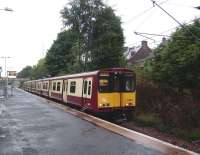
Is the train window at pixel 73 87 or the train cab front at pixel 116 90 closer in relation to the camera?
the train cab front at pixel 116 90

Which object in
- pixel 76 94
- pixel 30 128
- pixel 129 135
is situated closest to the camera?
pixel 129 135

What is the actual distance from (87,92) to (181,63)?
678 centimetres

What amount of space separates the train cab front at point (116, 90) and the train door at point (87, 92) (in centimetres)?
96

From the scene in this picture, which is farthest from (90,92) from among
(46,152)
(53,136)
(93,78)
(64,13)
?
(64,13)

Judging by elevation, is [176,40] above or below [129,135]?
above

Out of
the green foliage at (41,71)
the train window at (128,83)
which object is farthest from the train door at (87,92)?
A: the green foliage at (41,71)

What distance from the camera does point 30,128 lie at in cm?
1566

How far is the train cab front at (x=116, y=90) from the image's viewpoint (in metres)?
21.2

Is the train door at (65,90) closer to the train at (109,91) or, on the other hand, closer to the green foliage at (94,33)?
the train at (109,91)

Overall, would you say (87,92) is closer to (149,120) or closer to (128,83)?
(128,83)

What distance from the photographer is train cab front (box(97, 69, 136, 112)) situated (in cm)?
2123

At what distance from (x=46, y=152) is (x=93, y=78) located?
11.2 meters

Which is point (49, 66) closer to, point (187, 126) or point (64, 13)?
point (64, 13)

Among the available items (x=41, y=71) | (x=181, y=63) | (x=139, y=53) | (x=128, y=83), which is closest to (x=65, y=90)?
(x=181, y=63)
